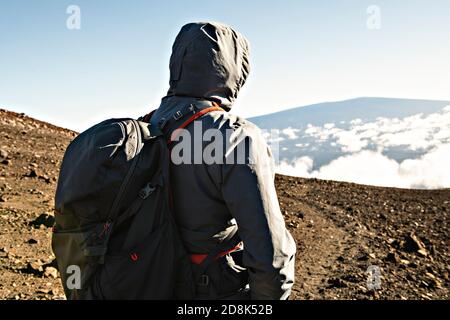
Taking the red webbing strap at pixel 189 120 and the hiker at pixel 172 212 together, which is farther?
the red webbing strap at pixel 189 120

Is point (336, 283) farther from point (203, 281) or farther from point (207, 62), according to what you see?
point (207, 62)

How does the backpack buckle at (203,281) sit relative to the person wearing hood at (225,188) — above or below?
below

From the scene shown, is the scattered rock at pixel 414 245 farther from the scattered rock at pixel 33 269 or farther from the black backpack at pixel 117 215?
the black backpack at pixel 117 215

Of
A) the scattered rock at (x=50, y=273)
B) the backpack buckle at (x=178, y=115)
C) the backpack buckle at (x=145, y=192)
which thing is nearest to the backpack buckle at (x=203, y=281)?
the backpack buckle at (x=145, y=192)

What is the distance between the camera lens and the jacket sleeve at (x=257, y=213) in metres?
2.12

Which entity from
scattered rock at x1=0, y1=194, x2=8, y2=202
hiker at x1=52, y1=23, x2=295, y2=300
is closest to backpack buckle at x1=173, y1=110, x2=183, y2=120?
hiker at x1=52, y1=23, x2=295, y2=300

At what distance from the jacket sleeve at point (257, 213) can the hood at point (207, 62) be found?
1.39 ft

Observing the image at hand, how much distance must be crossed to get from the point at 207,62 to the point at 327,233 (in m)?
7.36

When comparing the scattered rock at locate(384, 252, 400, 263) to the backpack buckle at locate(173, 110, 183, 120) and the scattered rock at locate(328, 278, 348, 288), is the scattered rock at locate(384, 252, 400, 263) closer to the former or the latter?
the scattered rock at locate(328, 278, 348, 288)

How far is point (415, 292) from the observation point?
21.8 ft

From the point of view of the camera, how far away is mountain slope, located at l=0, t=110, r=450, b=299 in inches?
252
